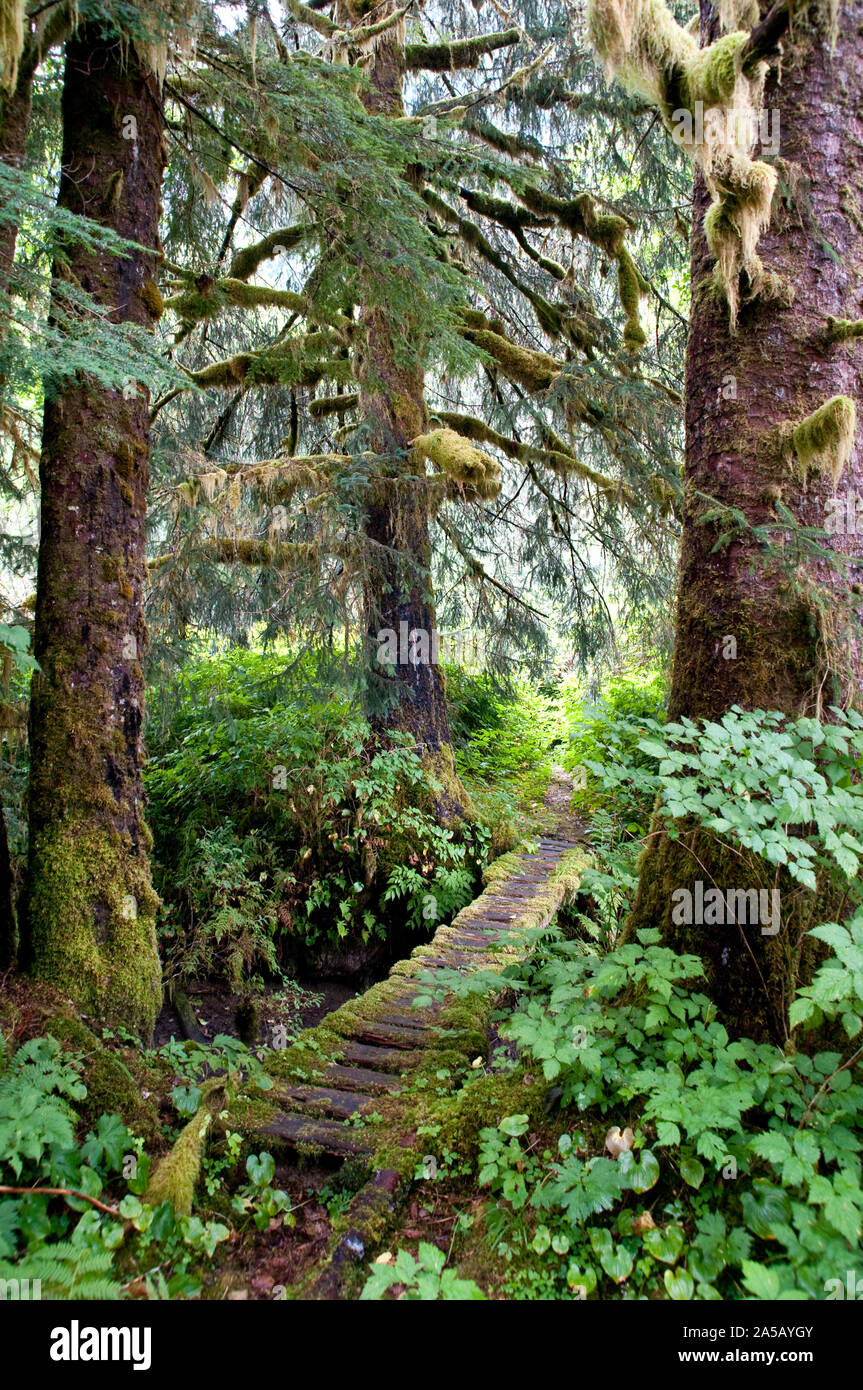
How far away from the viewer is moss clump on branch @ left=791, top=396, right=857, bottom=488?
9.03 feet

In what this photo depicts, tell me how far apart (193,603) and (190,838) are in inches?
79.6

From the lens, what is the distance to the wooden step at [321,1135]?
2.99 m

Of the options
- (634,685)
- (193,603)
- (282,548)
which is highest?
(282,548)

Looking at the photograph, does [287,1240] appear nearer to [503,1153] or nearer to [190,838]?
[503,1153]

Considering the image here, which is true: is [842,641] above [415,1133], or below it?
above

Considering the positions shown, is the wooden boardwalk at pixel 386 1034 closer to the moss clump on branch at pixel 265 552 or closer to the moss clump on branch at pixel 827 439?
the moss clump on branch at pixel 827 439

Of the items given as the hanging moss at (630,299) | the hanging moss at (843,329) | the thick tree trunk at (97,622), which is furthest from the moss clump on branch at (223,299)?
the hanging moss at (843,329)

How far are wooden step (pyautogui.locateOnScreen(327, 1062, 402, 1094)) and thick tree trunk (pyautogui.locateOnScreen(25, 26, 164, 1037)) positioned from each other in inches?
39.9

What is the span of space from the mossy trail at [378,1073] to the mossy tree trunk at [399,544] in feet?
7.68

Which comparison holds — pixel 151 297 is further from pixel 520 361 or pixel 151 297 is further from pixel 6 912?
pixel 520 361

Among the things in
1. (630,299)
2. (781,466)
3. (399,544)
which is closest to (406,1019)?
(781,466)

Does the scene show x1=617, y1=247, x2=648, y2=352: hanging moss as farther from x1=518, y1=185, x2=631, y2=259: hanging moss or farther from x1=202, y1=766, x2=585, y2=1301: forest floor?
x1=202, y1=766, x2=585, y2=1301: forest floor
